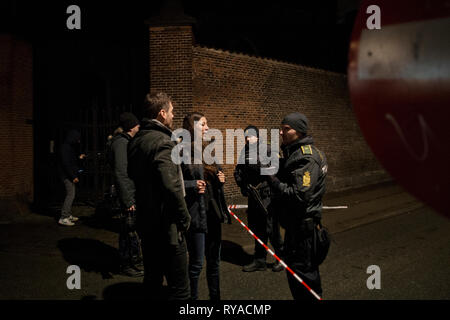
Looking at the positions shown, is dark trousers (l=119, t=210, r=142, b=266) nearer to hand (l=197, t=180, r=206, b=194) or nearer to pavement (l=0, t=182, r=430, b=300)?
pavement (l=0, t=182, r=430, b=300)

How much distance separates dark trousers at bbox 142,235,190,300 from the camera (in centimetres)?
269

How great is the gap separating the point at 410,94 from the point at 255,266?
13.1 feet

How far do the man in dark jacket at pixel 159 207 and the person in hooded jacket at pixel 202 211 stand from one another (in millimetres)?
529

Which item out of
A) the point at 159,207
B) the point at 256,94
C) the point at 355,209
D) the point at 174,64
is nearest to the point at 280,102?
the point at 256,94

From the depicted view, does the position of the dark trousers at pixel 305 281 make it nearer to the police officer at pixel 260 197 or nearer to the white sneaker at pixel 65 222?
the police officer at pixel 260 197

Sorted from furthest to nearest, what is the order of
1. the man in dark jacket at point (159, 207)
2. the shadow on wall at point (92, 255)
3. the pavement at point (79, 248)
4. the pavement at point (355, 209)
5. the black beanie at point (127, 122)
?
the pavement at point (355, 209) → the shadow on wall at point (92, 255) → the black beanie at point (127, 122) → the pavement at point (79, 248) → the man in dark jacket at point (159, 207)

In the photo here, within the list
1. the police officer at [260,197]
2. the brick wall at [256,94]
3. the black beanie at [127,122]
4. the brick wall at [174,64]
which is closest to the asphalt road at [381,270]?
the police officer at [260,197]

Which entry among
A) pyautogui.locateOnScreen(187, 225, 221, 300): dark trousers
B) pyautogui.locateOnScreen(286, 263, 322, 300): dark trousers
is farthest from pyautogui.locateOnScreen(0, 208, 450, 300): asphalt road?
pyautogui.locateOnScreen(286, 263, 322, 300): dark trousers

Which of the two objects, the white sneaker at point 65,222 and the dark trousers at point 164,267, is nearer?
the dark trousers at point 164,267

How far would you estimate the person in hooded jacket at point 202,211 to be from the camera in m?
3.29

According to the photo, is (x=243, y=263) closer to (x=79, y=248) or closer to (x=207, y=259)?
(x=207, y=259)

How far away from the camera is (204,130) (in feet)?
11.5

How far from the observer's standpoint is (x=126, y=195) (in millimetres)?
4281

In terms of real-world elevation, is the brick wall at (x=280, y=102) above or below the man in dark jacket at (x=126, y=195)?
above
